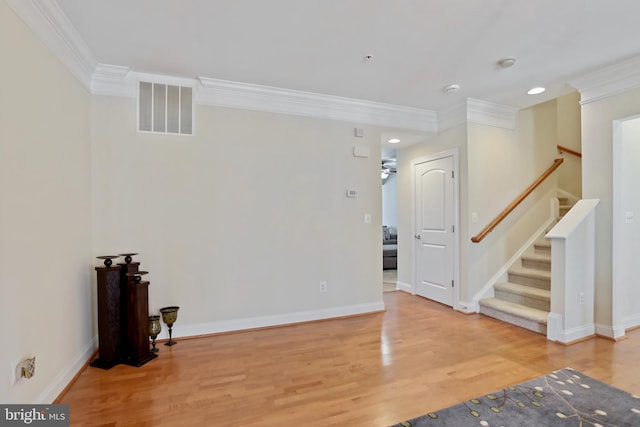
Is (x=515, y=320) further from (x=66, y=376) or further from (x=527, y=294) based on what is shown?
(x=66, y=376)

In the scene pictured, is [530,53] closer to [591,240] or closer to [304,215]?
[591,240]

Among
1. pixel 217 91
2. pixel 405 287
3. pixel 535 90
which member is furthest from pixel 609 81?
pixel 217 91

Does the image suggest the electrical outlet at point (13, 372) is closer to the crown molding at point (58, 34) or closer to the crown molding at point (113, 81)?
the crown molding at point (58, 34)

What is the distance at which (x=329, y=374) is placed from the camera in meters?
2.44

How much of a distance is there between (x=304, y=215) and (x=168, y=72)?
6.53 feet

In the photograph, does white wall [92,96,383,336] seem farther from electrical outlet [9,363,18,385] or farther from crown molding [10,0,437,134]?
electrical outlet [9,363,18,385]

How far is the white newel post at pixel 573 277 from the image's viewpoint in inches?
119

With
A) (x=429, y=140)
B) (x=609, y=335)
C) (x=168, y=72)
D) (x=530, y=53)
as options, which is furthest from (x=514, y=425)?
(x=168, y=72)

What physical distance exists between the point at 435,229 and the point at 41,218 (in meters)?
4.18

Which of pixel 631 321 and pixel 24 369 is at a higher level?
pixel 24 369

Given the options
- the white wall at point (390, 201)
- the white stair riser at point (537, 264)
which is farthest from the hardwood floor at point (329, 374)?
the white wall at point (390, 201)

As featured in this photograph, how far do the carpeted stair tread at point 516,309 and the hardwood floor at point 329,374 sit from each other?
0.18 metres

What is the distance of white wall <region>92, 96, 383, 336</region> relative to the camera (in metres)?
3.01

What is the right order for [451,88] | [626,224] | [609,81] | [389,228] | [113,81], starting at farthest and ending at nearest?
[389,228], [451,88], [626,224], [609,81], [113,81]
